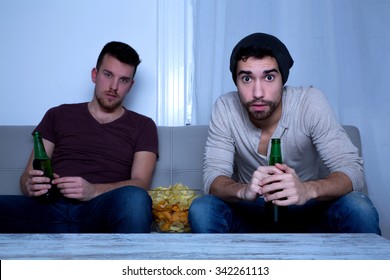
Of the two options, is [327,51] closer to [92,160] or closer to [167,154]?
[167,154]

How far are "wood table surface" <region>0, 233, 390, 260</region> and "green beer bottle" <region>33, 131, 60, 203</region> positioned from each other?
71 centimetres

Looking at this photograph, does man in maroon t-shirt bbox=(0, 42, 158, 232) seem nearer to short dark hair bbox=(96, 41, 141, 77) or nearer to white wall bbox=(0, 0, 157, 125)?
short dark hair bbox=(96, 41, 141, 77)

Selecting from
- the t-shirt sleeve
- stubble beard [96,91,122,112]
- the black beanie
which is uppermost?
the black beanie

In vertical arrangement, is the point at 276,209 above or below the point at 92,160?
below

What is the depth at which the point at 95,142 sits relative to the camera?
2.04m

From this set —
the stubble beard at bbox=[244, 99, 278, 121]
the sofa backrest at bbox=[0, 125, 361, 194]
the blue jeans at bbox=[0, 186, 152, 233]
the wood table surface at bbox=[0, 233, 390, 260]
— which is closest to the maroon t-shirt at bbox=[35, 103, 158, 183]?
the sofa backrest at bbox=[0, 125, 361, 194]

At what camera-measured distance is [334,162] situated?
1.58 m

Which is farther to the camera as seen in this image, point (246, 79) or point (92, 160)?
point (92, 160)

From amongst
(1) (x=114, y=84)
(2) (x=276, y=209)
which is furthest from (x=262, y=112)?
(1) (x=114, y=84)

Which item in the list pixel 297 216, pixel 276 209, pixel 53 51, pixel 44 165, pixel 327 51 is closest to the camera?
pixel 276 209

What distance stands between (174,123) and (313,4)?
3.05 ft

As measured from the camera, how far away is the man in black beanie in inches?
57.6

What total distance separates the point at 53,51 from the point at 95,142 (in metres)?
0.71

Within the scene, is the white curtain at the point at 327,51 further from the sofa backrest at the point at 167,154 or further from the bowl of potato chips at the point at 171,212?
the bowl of potato chips at the point at 171,212
